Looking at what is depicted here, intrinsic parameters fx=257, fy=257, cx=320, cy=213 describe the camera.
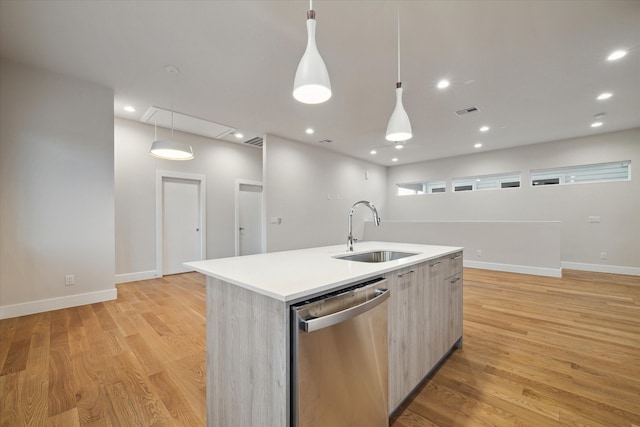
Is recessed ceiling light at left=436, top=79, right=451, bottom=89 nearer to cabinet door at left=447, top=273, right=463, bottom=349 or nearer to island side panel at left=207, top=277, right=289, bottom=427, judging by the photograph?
cabinet door at left=447, top=273, right=463, bottom=349

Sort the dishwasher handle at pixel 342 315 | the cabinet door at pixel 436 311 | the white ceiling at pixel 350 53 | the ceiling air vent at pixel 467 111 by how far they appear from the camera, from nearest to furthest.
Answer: the dishwasher handle at pixel 342 315 < the cabinet door at pixel 436 311 < the white ceiling at pixel 350 53 < the ceiling air vent at pixel 467 111

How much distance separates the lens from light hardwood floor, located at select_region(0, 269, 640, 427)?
1.50 metres

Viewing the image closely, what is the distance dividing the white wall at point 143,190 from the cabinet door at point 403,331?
15.5 feet

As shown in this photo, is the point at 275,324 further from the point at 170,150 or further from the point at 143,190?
the point at 143,190

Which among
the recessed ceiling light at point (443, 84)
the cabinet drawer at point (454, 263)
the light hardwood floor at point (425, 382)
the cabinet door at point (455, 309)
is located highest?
the recessed ceiling light at point (443, 84)

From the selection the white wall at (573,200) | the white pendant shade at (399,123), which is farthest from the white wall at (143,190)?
the white wall at (573,200)

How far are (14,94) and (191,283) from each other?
10.4ft

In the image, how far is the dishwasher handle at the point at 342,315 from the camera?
92 centimetres

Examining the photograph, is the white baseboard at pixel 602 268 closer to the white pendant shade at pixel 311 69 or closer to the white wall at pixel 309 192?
the white wall at pixel 309 192

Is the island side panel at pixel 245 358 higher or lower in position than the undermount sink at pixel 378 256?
lower

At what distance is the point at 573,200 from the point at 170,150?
7622 mm

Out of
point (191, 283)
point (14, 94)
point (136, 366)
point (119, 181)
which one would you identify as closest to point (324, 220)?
point (191, 283)

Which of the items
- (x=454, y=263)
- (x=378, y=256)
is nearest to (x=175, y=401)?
(x=378, y=256)

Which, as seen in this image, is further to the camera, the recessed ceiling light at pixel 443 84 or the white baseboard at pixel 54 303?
the recessed ceiling light at pixel 443 84
